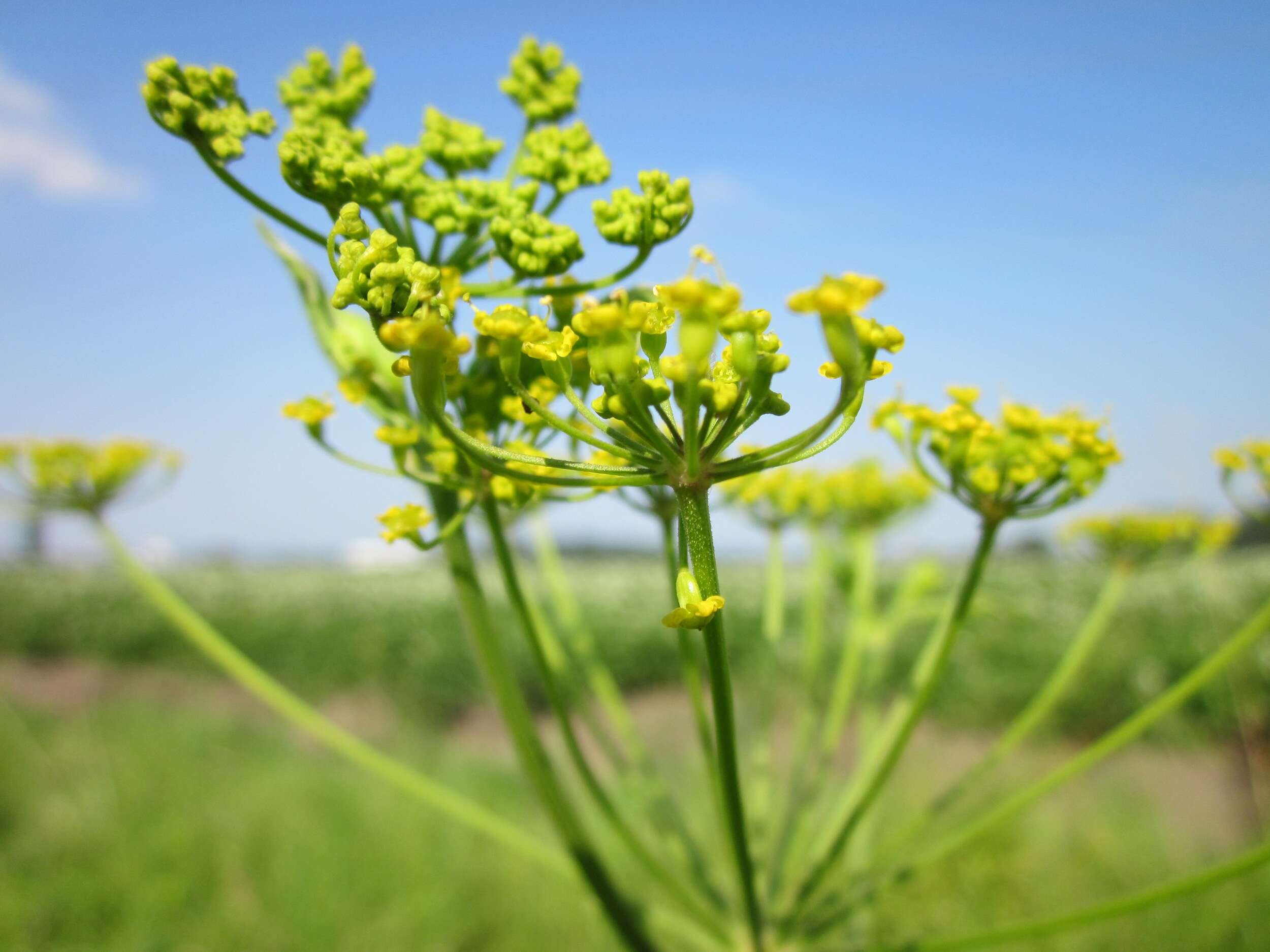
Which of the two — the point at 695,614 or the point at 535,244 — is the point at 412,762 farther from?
the point at 695,614

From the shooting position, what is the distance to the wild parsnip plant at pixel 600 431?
0.65 metres

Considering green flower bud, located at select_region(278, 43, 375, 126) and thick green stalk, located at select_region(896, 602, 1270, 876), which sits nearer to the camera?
green flower bud, located at select_region(278, 43, 375, 126)

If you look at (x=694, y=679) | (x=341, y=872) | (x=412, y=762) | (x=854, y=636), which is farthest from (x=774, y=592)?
(x=412, y=762)

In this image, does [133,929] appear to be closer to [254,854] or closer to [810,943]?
[254,854]

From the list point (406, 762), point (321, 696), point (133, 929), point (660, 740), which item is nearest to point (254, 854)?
Result: point (133, 929)

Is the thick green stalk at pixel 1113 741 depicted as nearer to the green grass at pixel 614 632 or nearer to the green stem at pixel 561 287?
the green stem at pixel 561 287

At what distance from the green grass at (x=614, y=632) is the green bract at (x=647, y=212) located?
9039 millimetres

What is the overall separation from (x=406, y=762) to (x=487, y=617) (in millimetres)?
8638

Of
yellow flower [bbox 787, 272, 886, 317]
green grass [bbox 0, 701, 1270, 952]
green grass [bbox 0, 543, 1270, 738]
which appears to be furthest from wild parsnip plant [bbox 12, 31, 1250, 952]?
green grass [bbox 0, 543, 1270, 738]

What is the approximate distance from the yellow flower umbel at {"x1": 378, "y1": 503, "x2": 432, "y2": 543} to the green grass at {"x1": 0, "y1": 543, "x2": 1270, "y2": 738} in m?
9.11

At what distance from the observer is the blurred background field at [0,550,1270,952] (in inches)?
213

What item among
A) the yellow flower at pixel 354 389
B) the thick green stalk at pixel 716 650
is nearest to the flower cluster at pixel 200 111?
the yellow flower at pixel 354 389

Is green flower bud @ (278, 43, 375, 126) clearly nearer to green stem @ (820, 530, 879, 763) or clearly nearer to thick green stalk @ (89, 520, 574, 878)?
thick green stalk @ (89, 520, 574, 878)

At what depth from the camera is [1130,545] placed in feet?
7.34
